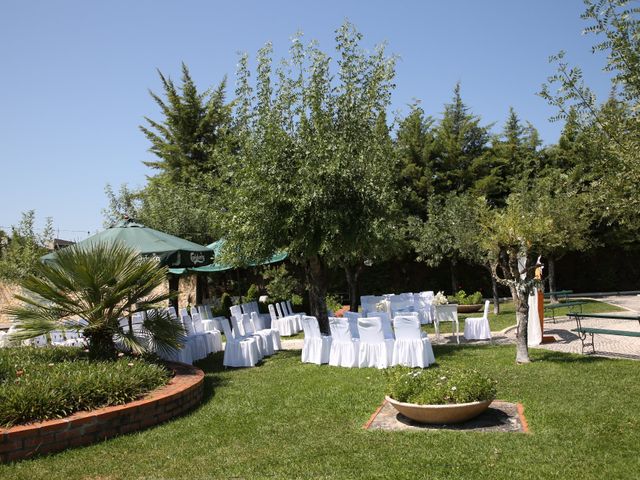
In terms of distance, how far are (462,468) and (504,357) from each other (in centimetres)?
636

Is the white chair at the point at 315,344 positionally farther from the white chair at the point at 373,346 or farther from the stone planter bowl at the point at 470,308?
the stone planter bowl at the point at 470,308

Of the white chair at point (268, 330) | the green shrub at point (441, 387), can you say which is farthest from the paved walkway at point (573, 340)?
the green shrub at point (441, 387)

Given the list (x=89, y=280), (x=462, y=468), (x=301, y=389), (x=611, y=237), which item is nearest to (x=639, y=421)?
(x=462, y=468)

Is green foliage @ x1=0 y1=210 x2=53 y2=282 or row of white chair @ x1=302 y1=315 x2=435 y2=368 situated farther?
green foliage @ x1=0 y1=210 x2=53 y2=282

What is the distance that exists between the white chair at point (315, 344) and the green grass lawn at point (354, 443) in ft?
8.11

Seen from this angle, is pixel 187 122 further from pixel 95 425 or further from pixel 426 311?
pixel 95 425

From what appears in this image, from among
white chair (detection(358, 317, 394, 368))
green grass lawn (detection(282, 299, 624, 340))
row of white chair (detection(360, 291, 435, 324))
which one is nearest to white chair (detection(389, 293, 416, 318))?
row of white chair (detection(360, 291, 435, 324))

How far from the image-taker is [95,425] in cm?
642

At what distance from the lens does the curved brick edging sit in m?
5.86

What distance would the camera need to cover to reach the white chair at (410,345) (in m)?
10.5

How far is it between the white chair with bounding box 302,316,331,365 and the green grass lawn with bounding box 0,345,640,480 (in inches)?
97.3

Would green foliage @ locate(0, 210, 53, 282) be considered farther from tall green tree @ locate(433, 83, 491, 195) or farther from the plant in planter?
tall green tree @ locate(433, 83, 491, 195)

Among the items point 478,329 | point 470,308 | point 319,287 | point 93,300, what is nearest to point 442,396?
point 93,300

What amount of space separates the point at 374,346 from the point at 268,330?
12.0 feet
